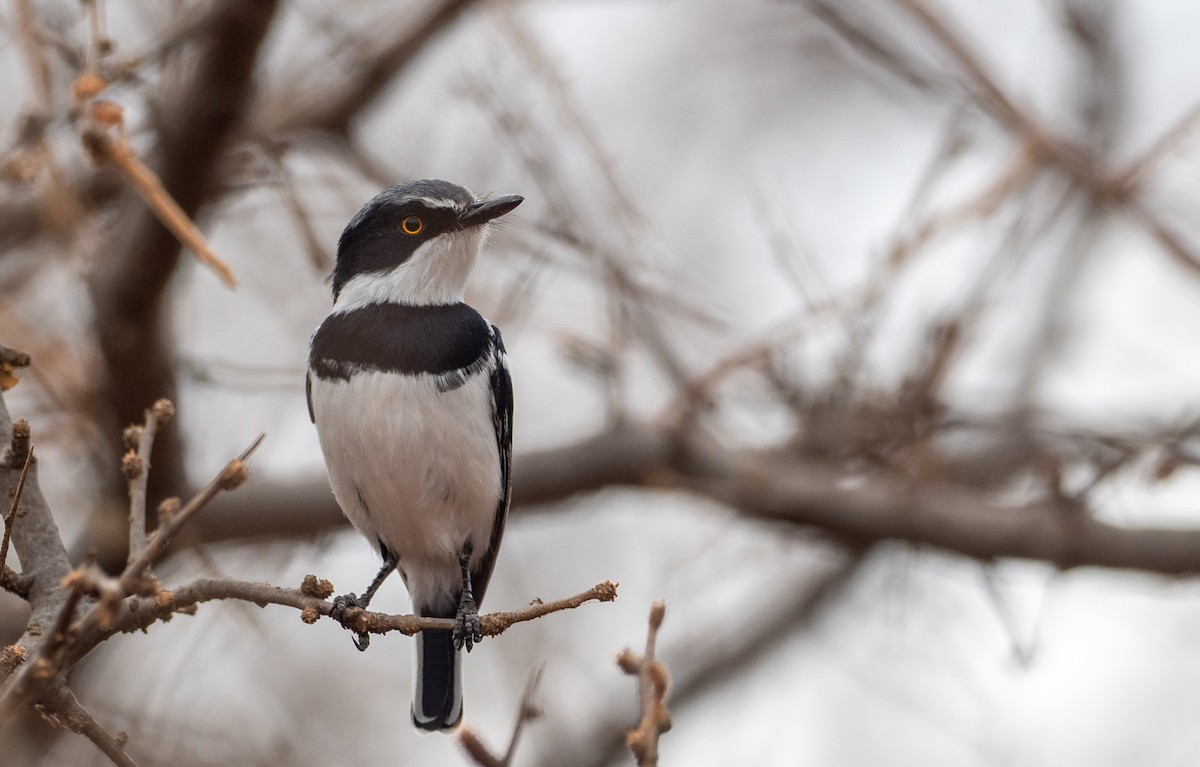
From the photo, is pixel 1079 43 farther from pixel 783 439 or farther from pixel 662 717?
pixel 662 717

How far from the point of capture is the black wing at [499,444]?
390 cm

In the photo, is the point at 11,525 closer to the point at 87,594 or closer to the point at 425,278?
the point at 87,594

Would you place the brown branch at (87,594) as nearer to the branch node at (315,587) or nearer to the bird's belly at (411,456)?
the branch node at (315,587)

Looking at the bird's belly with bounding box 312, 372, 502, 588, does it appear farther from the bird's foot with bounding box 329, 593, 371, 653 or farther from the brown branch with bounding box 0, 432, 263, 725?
the brown branch with bounding box 0, 432, 263, 725

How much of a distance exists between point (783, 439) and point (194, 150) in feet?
9.80

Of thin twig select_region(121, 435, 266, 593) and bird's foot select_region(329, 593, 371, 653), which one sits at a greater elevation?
thin twig select_region(121, 435, 266, 593)

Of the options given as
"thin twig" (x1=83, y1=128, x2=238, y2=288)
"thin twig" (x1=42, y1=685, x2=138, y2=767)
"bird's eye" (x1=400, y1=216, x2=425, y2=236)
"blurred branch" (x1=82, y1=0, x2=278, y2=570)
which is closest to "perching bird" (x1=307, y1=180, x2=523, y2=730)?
"bird's eye" (x1=400, y1=216, x2=425, y2=236)

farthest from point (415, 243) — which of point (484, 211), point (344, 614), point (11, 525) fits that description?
point (11, 525)

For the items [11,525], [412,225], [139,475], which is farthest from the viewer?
[412,225]

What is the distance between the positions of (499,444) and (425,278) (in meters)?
0.56

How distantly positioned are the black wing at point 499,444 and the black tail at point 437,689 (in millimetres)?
222

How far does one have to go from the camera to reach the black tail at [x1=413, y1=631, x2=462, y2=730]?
4.12 metres

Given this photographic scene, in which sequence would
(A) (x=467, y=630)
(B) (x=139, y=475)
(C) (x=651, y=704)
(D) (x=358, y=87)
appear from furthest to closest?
1. (D) (x=358, y=87)
2. (A) (x=467, y=630)
3. (B) (x=139, y=475)
4. (C) (x=651, y=704)

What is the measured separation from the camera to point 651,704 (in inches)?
73.4
